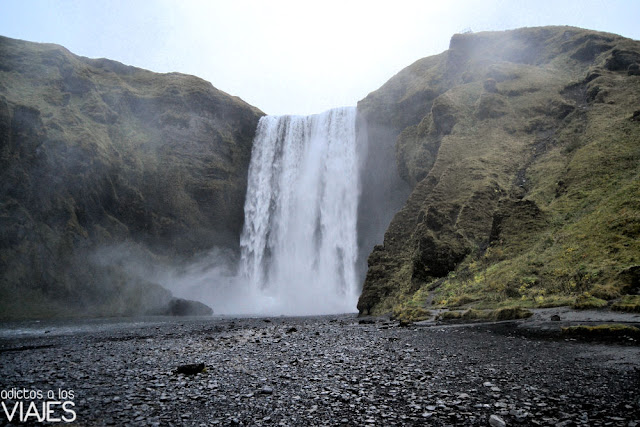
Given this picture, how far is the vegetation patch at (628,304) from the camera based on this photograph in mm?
11781

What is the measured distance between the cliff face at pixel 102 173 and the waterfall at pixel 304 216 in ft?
17.9

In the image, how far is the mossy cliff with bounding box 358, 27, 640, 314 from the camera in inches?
747

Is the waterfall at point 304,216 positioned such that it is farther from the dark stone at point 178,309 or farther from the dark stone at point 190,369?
the dark stone at point 190,369

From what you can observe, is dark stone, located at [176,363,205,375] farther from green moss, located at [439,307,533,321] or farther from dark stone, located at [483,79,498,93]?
dark stone, located at [483,79,498,93]

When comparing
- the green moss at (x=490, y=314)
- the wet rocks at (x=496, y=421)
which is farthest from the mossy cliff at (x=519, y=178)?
the wet rocks at (x=496, y=421)

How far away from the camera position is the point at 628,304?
1212 cm

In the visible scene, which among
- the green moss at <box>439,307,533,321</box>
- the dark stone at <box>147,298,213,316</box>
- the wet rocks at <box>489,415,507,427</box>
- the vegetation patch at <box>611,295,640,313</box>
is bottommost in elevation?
the dark stone at <box>147,298,213,316</box>

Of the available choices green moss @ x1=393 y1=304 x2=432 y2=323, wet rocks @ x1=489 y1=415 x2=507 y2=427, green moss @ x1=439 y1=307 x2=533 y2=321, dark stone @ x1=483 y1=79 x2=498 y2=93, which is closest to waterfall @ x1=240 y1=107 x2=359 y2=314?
dark stone @ x1=483 y1=79 x2=498 y2=93

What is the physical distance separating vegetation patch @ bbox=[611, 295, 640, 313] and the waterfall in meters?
38.8

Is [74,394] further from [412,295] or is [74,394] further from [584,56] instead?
[584,56]

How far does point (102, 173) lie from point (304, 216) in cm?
3127

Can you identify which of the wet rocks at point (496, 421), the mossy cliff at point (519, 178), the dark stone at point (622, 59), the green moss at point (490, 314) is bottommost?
the green moss at point (490, 314)

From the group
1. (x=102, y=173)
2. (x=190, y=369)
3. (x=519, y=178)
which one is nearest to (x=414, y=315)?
(x=190, y=369)

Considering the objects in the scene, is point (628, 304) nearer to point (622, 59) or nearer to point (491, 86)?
point (491, 86)
